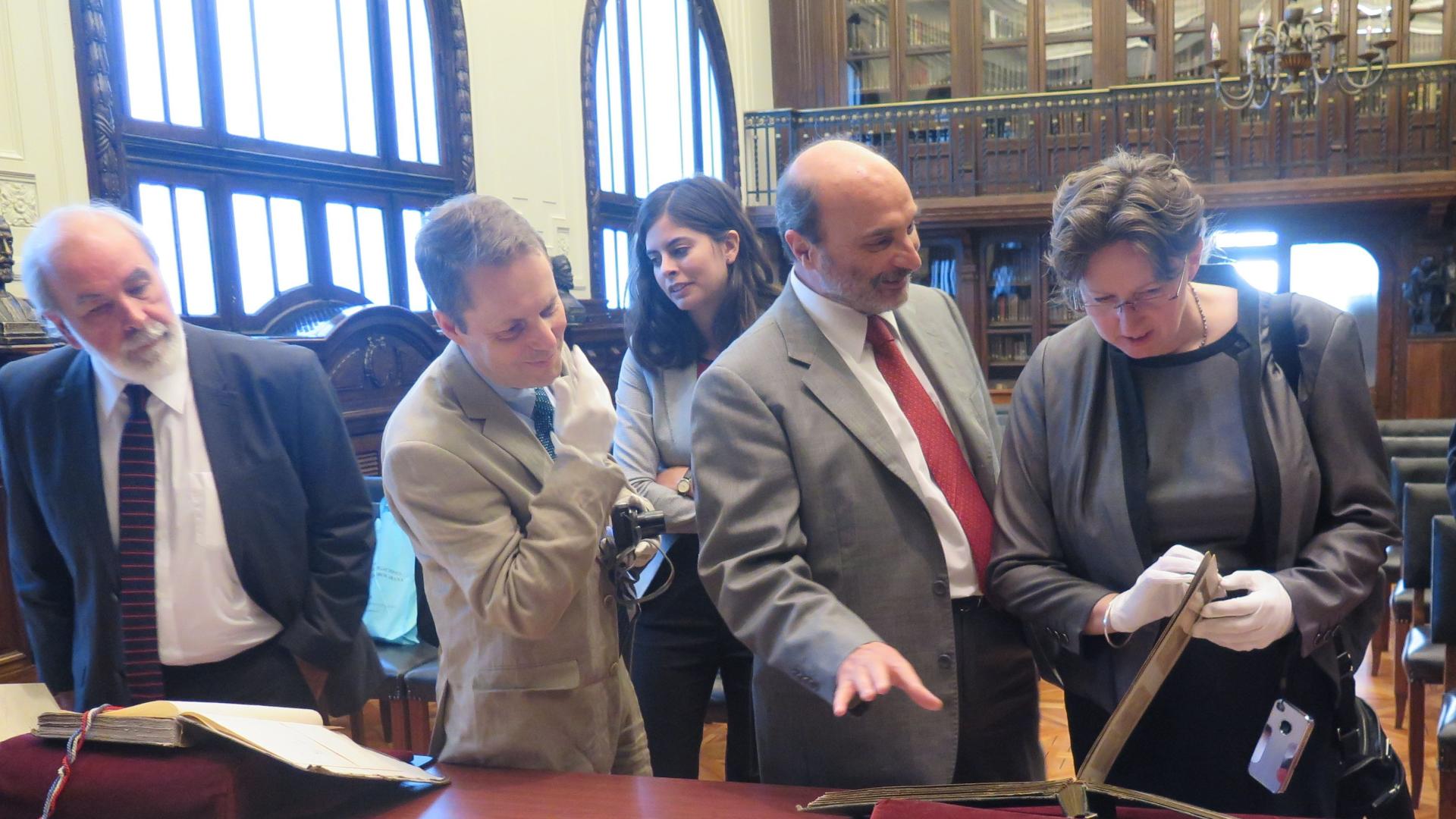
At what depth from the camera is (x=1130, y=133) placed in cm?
1155

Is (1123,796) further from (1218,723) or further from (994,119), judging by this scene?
(994,119)

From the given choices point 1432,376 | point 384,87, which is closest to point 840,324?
point 384,87

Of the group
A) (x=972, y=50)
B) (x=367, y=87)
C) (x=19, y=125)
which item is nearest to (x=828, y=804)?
(x=19, y=125)

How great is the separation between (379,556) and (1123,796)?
109 inches

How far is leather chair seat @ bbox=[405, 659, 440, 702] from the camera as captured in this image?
3357 mm

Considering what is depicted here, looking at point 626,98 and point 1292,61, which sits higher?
point 626,98

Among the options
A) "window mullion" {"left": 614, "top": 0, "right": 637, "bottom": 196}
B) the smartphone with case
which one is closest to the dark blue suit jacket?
the smartphone with case

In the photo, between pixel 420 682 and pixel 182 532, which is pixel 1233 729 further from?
A: pixel 420 682

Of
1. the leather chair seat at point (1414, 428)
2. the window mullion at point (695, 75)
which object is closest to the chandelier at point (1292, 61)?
the leather chair seat at point (1414, 428)

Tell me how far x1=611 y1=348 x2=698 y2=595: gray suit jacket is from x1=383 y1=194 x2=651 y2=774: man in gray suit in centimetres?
66

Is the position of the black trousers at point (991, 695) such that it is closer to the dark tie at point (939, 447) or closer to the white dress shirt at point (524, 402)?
the dark tie at point (939, 447)

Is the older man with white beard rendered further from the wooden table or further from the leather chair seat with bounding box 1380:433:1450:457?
the leather chair seat with bounding box 1380:433:1450:457

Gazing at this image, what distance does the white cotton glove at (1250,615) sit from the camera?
1.45 metres

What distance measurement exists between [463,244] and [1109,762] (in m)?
1.09
